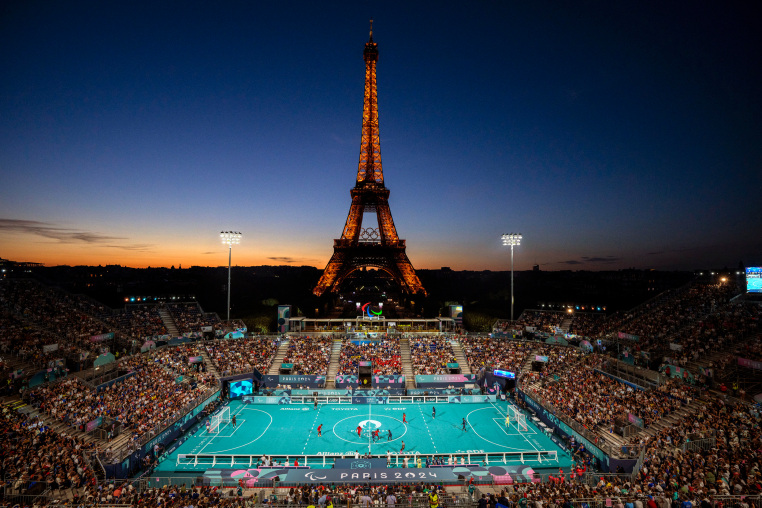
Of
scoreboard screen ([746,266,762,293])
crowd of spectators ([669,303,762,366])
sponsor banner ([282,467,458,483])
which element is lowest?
sponsor banner ([282,467,458,483])

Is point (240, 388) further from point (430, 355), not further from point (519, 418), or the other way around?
point (519, 418)

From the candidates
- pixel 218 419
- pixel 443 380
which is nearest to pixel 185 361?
pixel 218 419

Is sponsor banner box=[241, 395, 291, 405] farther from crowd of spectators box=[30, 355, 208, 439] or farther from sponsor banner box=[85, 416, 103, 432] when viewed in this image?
sponsor banner box=[85, 416, 103, 432]

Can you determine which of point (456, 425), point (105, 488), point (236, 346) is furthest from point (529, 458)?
point (236, 346)

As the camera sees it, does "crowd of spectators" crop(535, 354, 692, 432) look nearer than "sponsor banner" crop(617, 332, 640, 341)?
Yes

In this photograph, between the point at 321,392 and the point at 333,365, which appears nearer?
the point at 321,392

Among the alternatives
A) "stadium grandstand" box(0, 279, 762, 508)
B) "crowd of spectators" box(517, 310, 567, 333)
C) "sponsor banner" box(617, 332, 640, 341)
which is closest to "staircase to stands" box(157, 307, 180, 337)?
"stadium grandstand" box(0, 279, 762, 508)
